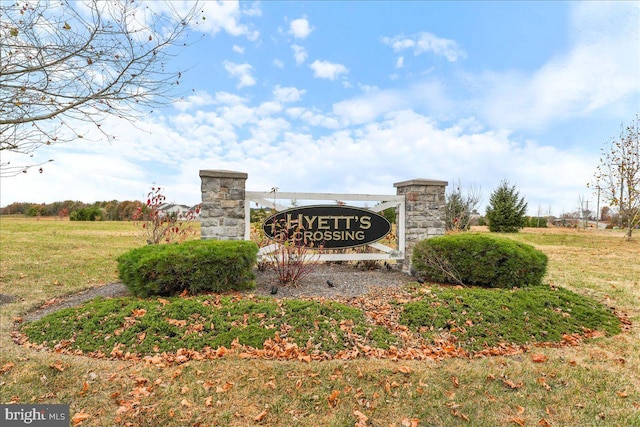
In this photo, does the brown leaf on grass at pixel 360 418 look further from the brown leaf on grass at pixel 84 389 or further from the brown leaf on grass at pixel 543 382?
the brown leaf on grass at pixel 84 389

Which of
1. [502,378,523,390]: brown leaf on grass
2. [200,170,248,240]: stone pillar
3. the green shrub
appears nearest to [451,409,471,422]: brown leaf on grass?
[502,378,523,390]: brown leaf on grass

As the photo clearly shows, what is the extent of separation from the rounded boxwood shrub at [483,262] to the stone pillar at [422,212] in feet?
2.88

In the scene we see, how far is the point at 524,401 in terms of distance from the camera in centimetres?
315

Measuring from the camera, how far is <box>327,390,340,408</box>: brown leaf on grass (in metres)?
2.98

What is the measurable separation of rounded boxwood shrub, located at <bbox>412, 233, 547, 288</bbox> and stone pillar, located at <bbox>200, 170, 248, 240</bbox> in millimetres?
3348

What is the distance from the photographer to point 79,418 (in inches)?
114

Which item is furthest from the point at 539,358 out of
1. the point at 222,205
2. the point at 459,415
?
the point at 222,205

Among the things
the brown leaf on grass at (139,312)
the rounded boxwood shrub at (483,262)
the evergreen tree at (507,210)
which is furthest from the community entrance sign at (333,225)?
the evergreen tree at (507,210)

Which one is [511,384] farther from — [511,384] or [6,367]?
[6,367]

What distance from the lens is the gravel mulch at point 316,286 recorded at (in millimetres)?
5633

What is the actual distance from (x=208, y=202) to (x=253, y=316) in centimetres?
261

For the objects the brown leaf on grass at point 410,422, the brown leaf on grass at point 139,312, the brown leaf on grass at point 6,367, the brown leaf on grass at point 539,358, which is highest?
the brown leaf on grass at point 139,312

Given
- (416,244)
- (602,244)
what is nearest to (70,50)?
(416,244)

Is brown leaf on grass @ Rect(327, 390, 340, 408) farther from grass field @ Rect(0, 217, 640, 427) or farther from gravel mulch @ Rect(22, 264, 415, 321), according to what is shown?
gravel mulch @ Rect(22, 264, 415, 321)
